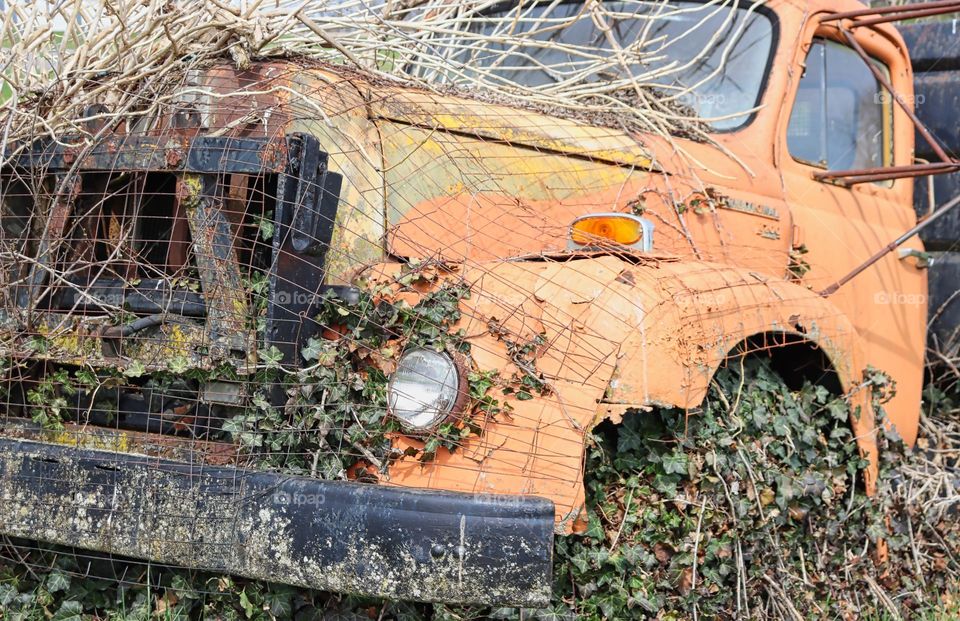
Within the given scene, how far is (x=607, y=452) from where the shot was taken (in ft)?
9.57

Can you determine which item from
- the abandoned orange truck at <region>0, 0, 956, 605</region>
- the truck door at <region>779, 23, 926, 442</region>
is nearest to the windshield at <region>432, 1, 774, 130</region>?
the truck door at <region>779, 23, 926, 442</region>

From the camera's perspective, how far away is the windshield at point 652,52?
168 inches

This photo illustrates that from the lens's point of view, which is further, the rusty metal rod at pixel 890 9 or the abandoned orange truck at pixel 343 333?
the rusty metal rod at pixel 890 9

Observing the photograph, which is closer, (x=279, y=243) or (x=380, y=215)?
(x=279, y=243)

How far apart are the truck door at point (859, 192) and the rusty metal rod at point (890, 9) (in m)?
0.08

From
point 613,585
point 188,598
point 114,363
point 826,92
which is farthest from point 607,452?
point 826,92

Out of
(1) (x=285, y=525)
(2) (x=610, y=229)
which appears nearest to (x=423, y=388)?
(1) (x=285, y=525)

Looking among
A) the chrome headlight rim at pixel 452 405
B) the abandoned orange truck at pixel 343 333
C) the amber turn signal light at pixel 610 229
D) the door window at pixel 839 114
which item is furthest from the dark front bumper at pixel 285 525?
the door window at pixel 839 114

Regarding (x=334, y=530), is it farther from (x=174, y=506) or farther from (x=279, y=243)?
(x=279, y=243)

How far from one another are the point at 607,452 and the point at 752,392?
0.66 metres

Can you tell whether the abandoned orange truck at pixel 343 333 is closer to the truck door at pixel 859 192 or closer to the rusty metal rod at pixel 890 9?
the truck door at pixel 859 192

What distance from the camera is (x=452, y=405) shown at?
108 inches

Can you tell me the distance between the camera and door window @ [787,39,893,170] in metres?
4.42

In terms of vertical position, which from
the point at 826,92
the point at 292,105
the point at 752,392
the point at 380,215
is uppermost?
the point at 826,92
